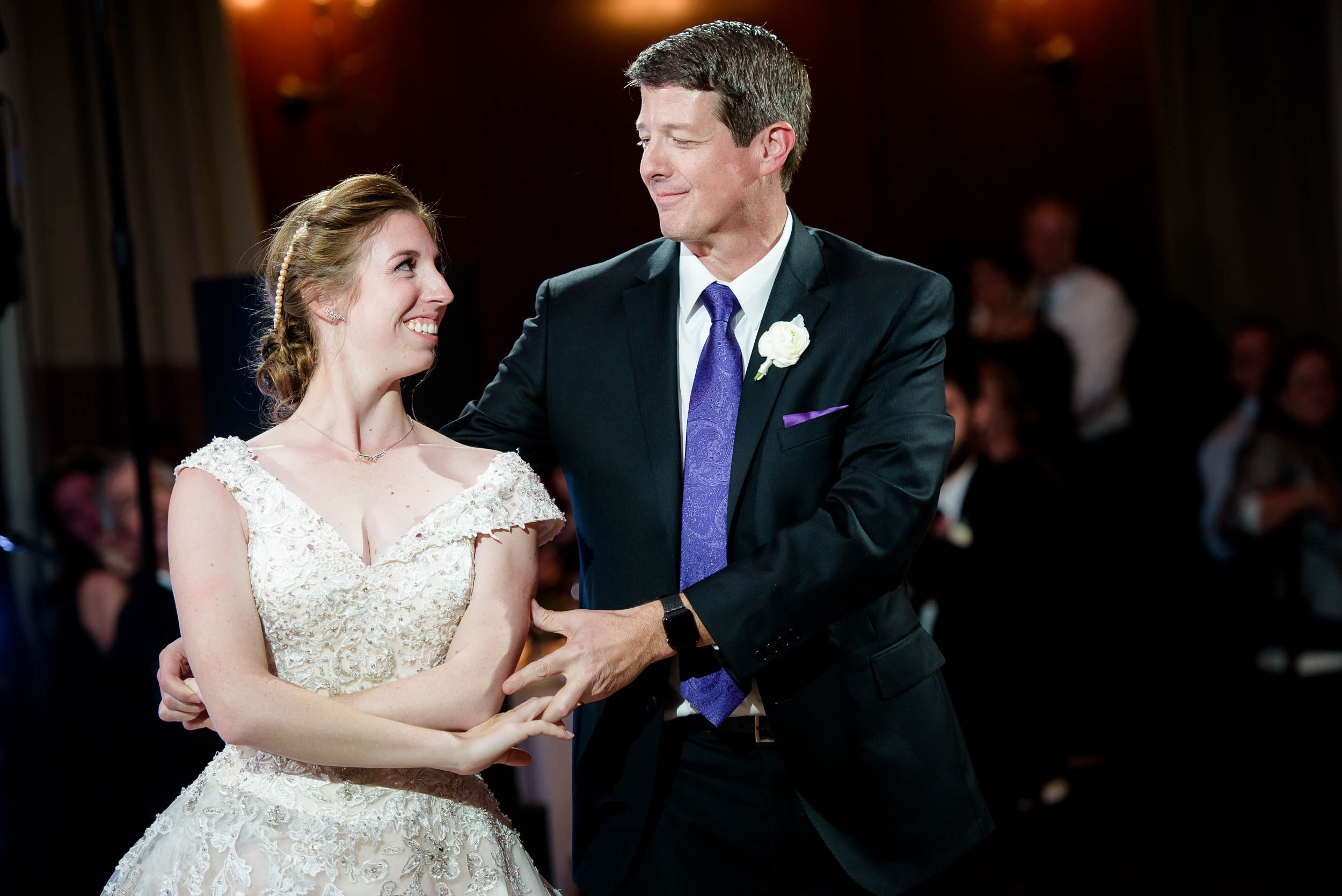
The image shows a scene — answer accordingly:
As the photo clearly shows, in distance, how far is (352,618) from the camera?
1.74 m

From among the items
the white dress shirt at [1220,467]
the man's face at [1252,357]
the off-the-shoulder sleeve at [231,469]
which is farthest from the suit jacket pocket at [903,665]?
the man's face at [1252,357]

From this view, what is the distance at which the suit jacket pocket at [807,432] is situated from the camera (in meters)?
1.98

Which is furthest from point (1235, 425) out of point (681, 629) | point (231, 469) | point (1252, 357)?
point (231, 469)

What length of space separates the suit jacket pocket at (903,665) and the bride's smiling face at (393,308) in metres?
0.86

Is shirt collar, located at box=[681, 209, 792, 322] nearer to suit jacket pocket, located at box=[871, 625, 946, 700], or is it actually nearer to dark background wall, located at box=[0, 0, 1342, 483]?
suit jacket pocket, located at box=[871, 625, 946, 700]

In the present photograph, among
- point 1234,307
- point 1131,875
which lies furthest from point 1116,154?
point 1131,875

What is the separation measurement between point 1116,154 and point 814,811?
4971mm

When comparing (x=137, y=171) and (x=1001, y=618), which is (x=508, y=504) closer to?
(x=1001, y=618)

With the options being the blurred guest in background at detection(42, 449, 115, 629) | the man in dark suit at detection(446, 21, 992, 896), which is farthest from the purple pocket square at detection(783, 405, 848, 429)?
the blurred guest in background at detection(42, 449, 115, 629)

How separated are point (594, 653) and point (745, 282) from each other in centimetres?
71

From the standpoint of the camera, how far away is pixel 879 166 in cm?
511

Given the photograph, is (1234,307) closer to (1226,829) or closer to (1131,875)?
(1226,829)

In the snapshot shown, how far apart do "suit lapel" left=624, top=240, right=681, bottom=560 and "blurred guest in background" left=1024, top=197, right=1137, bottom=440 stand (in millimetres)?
3449

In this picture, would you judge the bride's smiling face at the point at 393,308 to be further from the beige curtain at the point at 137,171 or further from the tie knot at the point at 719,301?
the beige curtain at the point at 137,171
